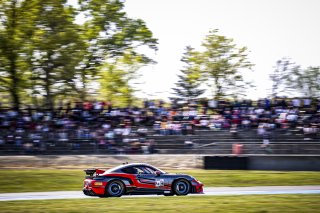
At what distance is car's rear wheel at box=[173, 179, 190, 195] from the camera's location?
749 inches

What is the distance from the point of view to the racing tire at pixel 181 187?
749 inches

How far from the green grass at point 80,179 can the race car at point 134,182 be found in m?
5.20

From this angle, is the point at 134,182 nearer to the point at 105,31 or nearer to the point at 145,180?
the point at 145,180

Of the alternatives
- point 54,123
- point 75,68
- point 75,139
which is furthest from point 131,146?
point 75,68

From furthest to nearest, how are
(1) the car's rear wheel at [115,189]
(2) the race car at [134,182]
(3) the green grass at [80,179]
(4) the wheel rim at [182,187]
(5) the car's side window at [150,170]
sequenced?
(3) the green grass at [80,179], (4) the wheel rim at [182,187], (5) the car's side window at [150,170], (1) the car's rear wheel at [115,189], (2) the race car at [134,182]

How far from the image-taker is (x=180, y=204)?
16359mm

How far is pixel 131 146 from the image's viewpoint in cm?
3272

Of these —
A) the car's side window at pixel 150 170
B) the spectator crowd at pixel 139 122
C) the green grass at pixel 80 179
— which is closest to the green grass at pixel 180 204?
the car's side window at pixel 150 170

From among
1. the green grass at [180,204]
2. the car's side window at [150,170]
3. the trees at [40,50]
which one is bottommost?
the green grass at [180,204]

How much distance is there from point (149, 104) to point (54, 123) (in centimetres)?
640

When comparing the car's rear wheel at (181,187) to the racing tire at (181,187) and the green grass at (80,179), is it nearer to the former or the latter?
the racing tire at (181,187)

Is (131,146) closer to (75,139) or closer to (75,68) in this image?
(75,139)

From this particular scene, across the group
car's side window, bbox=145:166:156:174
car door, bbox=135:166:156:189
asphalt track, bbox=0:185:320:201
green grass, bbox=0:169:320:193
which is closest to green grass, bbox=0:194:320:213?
car door, bbox=135:166:156:189

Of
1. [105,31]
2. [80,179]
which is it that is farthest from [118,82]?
[80,179]
